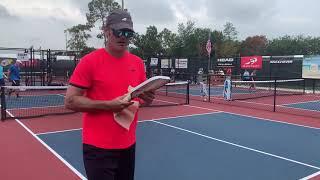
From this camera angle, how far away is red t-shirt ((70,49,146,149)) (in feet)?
9.09

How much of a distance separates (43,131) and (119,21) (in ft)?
25.1

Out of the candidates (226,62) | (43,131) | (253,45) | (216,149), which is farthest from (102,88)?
(253,45)

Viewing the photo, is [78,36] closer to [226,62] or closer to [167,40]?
[167,40]

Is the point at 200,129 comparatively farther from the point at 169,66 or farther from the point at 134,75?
the point at 169,66

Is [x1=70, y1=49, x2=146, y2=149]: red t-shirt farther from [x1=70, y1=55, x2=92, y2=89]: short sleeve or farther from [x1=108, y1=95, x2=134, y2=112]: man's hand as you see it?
[x1=108, y1=95, x2=134, y2=112]: man's hand

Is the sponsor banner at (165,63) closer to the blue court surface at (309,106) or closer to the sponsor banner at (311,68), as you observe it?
the sponsor banner at (311,68)

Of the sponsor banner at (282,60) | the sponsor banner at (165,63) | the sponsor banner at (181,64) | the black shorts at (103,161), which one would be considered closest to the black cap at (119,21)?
the black shorts at (103,161)

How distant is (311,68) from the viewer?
24.6m

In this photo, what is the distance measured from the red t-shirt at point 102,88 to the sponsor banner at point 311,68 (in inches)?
919

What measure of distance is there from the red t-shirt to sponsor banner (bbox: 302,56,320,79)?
2333cm

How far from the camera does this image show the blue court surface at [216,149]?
6.44 meters

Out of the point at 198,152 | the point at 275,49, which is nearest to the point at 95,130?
the point at 198,152

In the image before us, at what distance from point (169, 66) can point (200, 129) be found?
22.3 meters

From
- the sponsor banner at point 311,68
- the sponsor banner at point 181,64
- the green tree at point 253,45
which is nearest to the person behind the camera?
the sponsor banner at point 311,68
